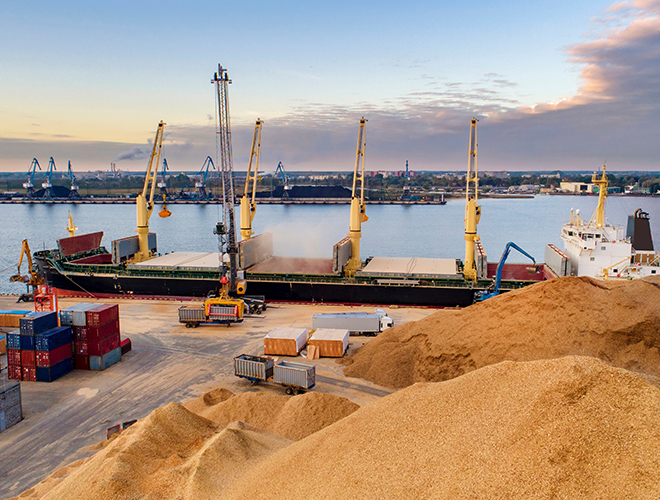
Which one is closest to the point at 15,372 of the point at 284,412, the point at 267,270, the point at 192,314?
the point at 192,314

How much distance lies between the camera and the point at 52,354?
22688 millimetres

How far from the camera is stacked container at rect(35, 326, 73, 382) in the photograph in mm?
22500

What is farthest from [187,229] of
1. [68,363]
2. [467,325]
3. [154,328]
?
[467,325]

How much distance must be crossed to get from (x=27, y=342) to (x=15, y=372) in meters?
1.68

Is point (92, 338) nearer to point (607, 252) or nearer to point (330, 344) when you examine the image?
point (330, 344)

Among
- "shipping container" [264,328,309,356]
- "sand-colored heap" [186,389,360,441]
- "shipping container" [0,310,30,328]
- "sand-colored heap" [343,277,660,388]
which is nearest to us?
"sand-colored heap" [186,389,360,441]

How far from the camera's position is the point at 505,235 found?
95625 mm

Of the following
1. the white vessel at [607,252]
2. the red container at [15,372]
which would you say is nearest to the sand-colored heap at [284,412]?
the red container at [15,372]

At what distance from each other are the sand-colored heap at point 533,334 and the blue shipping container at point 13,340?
1618cm

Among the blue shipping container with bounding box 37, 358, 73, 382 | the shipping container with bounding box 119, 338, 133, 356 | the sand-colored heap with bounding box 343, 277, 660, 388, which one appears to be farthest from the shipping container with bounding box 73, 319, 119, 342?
the sand-colored heap with bounding box 343, 277, 660, 388

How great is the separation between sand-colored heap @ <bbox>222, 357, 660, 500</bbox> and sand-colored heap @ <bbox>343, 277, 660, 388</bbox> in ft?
26.7

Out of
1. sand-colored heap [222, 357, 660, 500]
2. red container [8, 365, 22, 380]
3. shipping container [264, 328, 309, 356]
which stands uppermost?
sand-colored heap [222, 357, 660, 500]

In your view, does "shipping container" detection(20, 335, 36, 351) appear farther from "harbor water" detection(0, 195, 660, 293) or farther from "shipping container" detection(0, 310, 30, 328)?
"harbor water" detection(0, 195, 660, 293)

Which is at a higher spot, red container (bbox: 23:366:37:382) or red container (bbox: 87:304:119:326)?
red container (bbox: 87:304:119:326)
